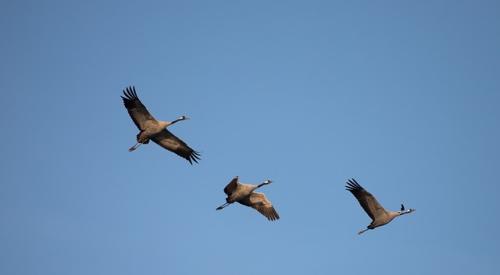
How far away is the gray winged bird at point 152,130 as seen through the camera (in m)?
41.2

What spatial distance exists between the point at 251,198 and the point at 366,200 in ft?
18.6

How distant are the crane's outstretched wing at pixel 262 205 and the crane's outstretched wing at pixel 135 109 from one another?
6.15m

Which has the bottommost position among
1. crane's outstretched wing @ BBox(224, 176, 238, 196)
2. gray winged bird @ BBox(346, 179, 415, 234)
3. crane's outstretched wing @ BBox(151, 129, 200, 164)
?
gray winged bird @ BBox(346, 179, 415, 234)

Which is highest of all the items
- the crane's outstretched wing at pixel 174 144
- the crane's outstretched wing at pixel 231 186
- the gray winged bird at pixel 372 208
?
the crane's outstretched wing at pixel 174 144

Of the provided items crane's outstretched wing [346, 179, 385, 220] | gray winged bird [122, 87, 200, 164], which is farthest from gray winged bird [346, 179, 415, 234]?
gray winged bird [122, 87, 200, 164]

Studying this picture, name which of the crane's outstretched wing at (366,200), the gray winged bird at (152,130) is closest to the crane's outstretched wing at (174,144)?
the gray winged bird at (152,130)

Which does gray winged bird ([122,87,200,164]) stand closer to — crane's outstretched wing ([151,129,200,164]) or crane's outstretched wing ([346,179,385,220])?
crane's outstretched wing ([151,129,200,164])

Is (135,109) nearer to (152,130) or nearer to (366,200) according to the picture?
(152,130)

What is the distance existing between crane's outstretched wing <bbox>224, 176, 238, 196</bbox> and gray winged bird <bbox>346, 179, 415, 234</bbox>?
16.4 feet

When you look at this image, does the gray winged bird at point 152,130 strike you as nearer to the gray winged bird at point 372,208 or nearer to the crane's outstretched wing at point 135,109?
the crane's outstretched wing at point 135,109

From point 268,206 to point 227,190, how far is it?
3.05 metres

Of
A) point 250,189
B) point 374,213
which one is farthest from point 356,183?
point 250,189

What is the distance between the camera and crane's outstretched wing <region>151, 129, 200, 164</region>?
141 feet

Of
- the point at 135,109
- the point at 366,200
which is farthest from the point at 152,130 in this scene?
the point at 366,200
